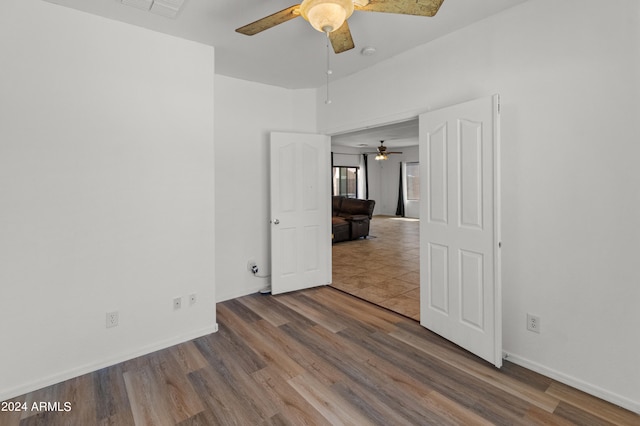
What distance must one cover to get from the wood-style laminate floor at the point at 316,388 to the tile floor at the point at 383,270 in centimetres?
76

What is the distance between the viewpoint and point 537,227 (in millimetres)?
2188

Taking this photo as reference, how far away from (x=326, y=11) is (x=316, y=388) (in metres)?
2.26

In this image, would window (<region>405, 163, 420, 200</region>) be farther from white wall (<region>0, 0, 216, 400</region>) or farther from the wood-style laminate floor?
white wall (<region>0, 0, 216, 400</region>)

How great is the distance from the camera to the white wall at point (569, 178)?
182 centimetres

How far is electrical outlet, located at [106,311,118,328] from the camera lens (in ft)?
7.78

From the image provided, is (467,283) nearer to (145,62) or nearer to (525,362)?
(525,362)

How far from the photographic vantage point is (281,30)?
2.52 m

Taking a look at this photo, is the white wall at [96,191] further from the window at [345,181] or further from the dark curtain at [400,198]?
the dark curtain at [400,198]

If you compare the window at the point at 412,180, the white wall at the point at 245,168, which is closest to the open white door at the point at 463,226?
the white wall at the point at 245,168

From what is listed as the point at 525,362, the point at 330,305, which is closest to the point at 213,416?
the point at 330,305

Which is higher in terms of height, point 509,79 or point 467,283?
point 509,79

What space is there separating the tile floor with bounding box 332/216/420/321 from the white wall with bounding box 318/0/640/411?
1237mm

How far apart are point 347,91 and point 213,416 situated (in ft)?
11.2

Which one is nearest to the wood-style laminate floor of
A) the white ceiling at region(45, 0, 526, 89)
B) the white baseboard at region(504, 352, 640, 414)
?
the white baseboard at region(504, 352, 640, 414)
